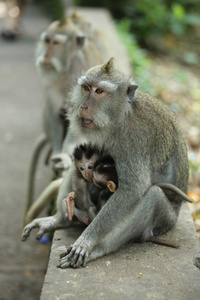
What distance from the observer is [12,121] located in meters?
10.6

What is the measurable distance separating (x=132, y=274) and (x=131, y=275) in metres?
0.01

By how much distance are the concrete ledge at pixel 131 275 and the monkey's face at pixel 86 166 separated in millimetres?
501

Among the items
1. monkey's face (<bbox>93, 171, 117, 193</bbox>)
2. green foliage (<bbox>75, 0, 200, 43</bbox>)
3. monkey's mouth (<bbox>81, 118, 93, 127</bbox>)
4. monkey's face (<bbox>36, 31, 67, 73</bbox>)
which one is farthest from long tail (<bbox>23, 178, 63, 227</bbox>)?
green foliage (<bbox>75, 0, 200, 43</bbox>)

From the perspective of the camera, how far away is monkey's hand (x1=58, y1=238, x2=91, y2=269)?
3.75 m

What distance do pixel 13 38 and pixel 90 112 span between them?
12.7 metres

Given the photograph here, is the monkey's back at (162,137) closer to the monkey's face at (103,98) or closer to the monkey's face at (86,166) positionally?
the monkey's face at (103,98)

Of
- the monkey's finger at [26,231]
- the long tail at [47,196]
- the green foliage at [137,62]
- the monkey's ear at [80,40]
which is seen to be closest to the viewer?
the monkey's finger at [26,231]

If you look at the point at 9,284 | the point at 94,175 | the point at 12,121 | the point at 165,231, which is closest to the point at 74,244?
the point at 94,175

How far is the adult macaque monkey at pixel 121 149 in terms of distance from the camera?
3869 millimetres

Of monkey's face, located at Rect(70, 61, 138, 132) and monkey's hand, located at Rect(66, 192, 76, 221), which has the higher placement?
monkey's face, located at Rect(70, 61, 138, 132)

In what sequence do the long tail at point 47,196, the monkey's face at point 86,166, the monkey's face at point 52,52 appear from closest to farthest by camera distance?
the monkey's face at point 86,166, the long tail at point 47,196, the monkey's face at point 52,52

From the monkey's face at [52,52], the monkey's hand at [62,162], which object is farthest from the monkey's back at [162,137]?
the monkey's face at [52,52]

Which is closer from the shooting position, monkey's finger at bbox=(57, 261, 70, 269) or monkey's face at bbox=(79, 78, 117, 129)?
monkey's finger at bbox=(57, 261, 70, 269)

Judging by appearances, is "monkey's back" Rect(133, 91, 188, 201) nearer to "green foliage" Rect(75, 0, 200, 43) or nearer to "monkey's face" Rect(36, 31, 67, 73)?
"monkey's face" Rect(36, 31, 67, 73)
